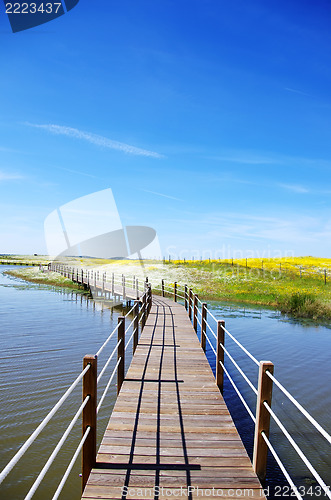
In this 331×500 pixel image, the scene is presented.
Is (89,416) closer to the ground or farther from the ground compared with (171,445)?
farther from the ground

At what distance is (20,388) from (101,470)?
6139 millimetres

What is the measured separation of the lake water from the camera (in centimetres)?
586

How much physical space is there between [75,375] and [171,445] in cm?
639

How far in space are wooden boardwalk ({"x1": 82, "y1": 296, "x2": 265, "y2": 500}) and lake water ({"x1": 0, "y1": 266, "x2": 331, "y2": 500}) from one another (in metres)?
1.22

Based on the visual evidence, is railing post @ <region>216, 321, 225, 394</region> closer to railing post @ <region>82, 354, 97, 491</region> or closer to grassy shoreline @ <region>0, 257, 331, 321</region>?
railing post @ <region>82, 354, 97, 491</region>

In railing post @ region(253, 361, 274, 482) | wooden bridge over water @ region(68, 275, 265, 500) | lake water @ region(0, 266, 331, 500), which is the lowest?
Answer: lake water @ region(0, 266, 331, 500)

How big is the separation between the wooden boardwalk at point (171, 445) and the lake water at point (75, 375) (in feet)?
3.99

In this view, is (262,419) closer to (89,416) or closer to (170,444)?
(170,444)

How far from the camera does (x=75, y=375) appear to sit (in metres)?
10.2

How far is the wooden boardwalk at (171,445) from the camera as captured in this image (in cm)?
365

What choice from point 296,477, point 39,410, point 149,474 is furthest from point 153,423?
point 39,410

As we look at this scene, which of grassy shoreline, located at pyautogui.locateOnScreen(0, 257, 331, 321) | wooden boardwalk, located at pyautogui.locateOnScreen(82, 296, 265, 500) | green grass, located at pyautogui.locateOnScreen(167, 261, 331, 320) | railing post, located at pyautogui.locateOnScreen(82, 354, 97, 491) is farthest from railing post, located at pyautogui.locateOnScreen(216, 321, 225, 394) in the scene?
green grass, located at pyautogui.locateOnScreen(167, 261, 331, 320)

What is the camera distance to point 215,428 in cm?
507

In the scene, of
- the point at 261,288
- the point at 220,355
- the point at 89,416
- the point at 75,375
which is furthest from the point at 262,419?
the point at 261,288
